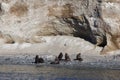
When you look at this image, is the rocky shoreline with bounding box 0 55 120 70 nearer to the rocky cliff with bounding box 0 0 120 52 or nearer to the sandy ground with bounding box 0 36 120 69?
the sandy ground with bounding box 0 36 120 69

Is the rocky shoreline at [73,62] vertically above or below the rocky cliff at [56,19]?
below

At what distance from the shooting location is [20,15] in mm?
33750

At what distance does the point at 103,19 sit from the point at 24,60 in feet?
20.5

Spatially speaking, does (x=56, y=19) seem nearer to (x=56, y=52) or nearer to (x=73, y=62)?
(x=56, y=52)

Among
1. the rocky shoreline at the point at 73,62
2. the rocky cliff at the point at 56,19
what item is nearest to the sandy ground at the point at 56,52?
the rocky shoreline at the point at 73,62

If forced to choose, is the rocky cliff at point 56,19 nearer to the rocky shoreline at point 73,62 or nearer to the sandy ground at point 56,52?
the sandy ground at point 56,52

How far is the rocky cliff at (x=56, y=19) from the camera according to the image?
102ft

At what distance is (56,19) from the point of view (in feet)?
109

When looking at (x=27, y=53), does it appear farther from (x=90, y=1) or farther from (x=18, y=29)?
(x=90, y=1)

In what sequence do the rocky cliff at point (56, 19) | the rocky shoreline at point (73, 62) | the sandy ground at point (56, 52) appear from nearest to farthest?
1. the rocky shoreline at point (73, 62)
2. the sandy ground at point (56, 52)
3. the rocky cliff at point (56, 19)

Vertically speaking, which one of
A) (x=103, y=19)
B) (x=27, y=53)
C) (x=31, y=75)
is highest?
(x=103, y=19)

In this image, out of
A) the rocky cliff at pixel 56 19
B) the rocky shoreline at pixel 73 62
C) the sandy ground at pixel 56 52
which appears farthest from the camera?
the rocky cliff at pixel 56 19

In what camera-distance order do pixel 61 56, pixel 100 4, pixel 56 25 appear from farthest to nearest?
pixel 56 25, pixel 100 4, pixel 61 56

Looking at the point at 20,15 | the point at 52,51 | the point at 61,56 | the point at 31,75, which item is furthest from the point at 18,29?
the point at 31,75
